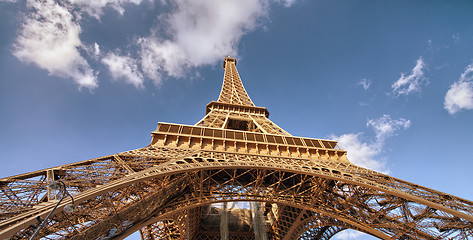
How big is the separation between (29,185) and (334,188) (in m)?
14.1

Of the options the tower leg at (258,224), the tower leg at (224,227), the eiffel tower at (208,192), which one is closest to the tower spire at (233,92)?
the eiffel tower at (208,192)

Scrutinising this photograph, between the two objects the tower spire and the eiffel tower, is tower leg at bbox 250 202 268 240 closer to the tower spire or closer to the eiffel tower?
the eiffel tower

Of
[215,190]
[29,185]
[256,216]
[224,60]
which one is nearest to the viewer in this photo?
[29,185]

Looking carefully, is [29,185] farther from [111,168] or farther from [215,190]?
[215,190]

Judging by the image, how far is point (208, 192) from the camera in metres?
12.6

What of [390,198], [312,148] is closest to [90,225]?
[312,148]

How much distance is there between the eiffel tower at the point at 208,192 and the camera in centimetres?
622

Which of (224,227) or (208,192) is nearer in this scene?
(208,192)

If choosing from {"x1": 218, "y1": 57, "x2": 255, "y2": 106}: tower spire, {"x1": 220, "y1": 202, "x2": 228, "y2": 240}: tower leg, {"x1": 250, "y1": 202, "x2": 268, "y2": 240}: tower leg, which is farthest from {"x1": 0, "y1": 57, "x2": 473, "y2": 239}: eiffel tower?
{"x1": 218, "y1": 57, "x2": 255, "y2": 106}: tower spire

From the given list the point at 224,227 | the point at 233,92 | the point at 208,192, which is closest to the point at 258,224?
the point at 224,227

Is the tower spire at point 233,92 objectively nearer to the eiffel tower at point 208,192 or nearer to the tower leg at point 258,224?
the eiffel tower at point 208,192

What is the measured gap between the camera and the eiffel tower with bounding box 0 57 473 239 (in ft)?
20.4

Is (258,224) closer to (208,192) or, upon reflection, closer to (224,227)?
(224,227)

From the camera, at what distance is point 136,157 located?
10.0m
